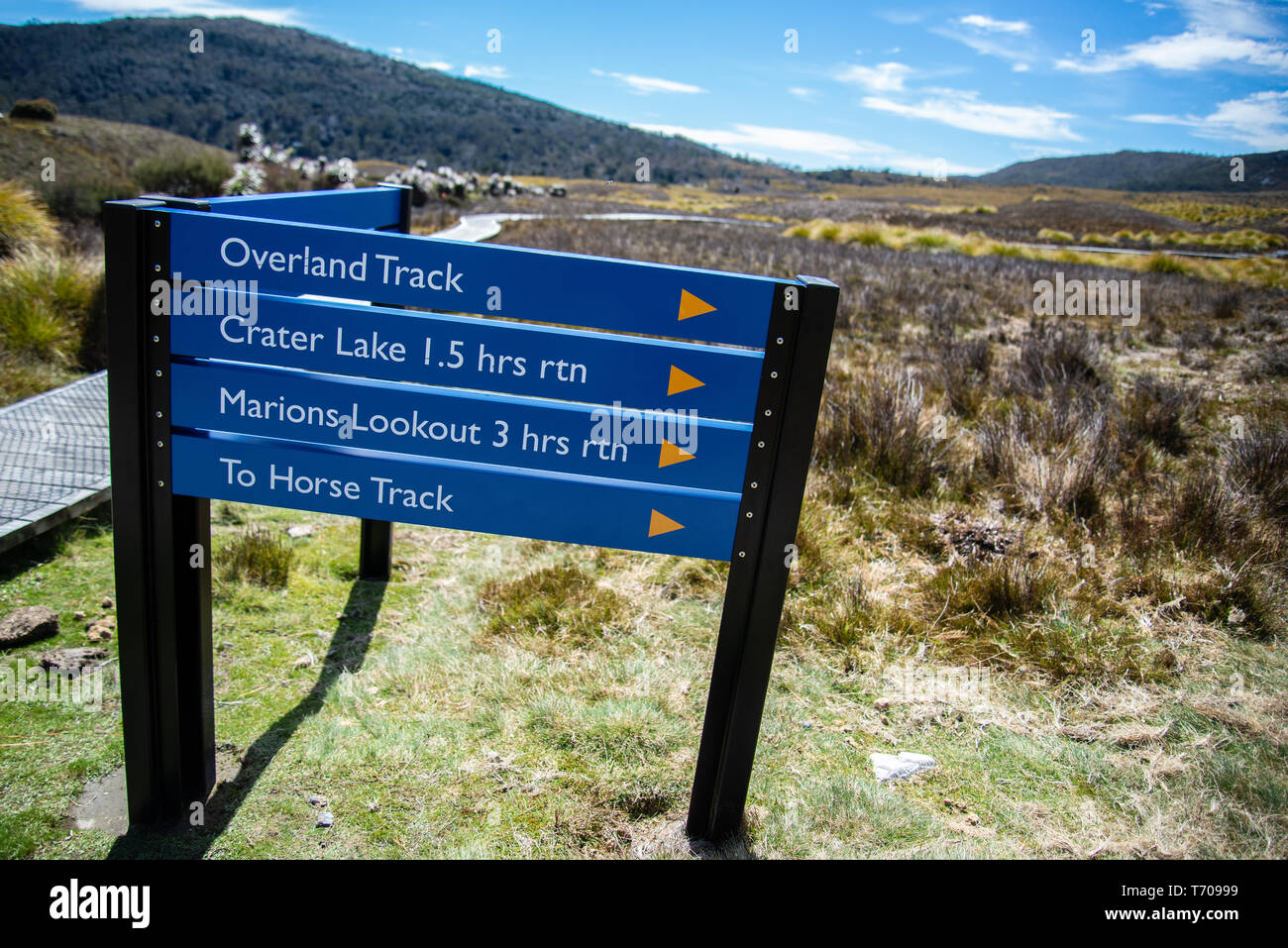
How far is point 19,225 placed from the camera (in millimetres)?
7348

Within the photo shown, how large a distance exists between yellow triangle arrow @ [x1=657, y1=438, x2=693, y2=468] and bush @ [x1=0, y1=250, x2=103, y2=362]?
6.07 m

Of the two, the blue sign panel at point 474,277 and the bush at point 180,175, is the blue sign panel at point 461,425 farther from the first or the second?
the bush at point 180,175

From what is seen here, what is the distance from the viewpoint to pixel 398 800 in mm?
2305

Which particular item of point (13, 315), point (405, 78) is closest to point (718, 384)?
point (13, 315)

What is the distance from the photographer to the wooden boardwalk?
346 centimetres

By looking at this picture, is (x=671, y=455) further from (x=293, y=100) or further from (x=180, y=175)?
(x=293, y=100)

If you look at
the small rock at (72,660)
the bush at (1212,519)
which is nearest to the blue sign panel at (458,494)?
the small rock at (72,660)

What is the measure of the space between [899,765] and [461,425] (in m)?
1.87

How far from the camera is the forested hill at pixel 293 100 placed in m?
80.9

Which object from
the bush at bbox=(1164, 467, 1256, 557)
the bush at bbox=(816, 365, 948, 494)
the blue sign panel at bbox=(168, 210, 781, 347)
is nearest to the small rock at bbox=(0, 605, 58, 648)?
the blue sign panel at bbox=(168, 210, 781, 347)

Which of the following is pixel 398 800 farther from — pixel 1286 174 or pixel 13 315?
pixel 1286 174

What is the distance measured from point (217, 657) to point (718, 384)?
2.39m

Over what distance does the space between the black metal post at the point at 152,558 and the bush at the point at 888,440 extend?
389 cm

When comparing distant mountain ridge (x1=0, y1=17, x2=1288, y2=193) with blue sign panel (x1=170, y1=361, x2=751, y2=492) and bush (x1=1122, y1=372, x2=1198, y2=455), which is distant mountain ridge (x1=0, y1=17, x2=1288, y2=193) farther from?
blue sign panel (x1=170, y1=361, x2=751, y2=492)
